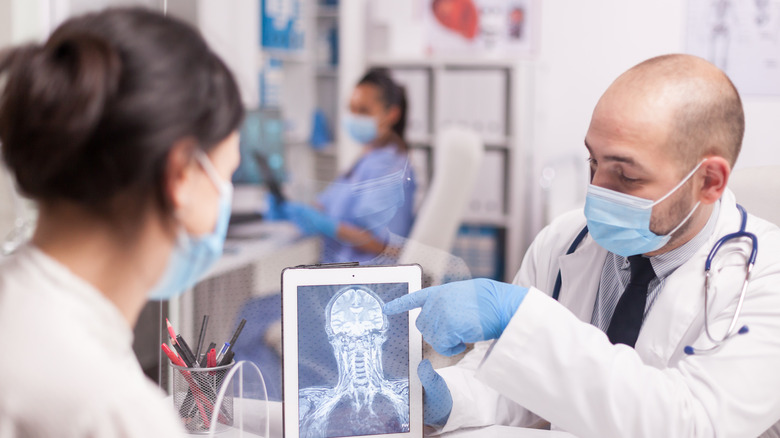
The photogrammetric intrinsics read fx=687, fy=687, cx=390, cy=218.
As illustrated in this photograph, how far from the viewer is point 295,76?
425 cm

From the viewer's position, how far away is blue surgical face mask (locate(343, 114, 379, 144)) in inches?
124

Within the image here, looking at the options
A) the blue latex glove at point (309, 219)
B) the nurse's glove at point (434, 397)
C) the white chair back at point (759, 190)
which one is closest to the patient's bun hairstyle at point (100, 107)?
the nurse's glove at point (434, 397)

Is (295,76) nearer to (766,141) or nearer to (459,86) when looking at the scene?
(459,86)

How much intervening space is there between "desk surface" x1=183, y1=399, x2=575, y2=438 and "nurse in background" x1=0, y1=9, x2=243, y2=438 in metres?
0.44

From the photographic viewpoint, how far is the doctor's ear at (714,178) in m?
1.15

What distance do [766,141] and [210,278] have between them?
65.2 inches

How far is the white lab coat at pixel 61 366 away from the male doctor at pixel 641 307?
46 centimetres

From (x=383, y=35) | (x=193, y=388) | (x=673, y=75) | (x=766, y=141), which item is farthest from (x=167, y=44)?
(x=383, y=35)

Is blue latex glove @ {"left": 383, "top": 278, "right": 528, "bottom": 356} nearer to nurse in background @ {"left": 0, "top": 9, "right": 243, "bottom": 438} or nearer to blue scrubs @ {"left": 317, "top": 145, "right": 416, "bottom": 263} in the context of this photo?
nurse in background @ {"left": 0, "top": 9, "right": 243, "bottom": 438}

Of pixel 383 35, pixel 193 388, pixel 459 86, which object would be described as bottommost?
pixel 193 388

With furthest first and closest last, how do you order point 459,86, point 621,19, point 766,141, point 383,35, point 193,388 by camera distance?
point 383,35
point 459,86
point 621,19
point 766,141
point 193,388

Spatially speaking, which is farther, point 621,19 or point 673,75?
point 621,19

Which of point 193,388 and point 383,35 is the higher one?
point 383,35

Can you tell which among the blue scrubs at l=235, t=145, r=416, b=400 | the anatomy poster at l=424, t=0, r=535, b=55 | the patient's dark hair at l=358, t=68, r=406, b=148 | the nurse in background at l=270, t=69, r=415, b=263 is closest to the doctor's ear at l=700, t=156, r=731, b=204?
the blue scrubs at l=235, t=145, r=416, b=400
